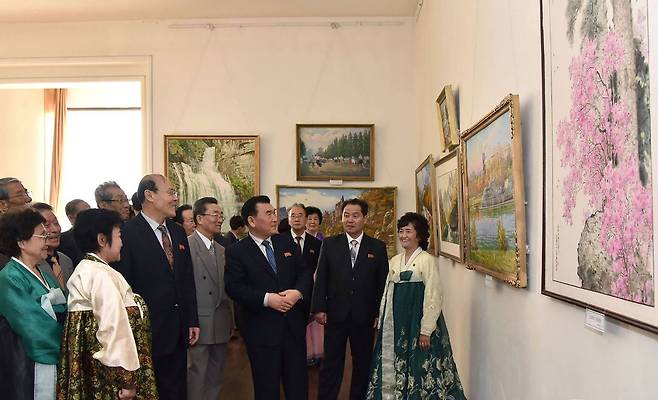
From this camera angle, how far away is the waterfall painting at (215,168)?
482 inches

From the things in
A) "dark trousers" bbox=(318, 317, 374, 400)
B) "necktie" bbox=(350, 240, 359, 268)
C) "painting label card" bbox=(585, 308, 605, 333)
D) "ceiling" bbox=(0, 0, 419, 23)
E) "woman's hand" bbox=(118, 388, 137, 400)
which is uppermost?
"ceiling" bbox=(0, 0, 419, 23)

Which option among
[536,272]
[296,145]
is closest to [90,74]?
[296,145]

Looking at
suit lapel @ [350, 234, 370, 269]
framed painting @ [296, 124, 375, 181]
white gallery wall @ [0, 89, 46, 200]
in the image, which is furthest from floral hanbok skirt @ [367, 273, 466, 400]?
white gallery wall @ [0, 89, 46, 200]

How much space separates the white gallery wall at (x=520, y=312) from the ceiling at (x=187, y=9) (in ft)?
11.9

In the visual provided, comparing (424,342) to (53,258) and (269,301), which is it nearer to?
(269,301)

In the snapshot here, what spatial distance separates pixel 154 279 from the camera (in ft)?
19.2

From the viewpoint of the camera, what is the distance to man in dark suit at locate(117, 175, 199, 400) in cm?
581

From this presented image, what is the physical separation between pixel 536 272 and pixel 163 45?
10.1 meters

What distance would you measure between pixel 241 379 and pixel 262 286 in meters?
3.48

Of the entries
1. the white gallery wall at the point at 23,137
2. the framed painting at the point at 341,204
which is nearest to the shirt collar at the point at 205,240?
the framed painting at the point at 341,204

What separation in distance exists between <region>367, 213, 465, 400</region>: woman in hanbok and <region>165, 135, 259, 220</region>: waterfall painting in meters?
6.23

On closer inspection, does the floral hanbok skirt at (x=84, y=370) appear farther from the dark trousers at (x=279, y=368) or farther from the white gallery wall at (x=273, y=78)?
the white gallery wall at (x=273, y=78)

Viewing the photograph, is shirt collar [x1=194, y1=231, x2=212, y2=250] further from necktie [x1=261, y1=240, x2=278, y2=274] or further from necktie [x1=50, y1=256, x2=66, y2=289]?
necktie [x1=50, y1=256, x2=66, y2=289]

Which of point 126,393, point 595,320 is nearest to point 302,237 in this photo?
point 126,393
